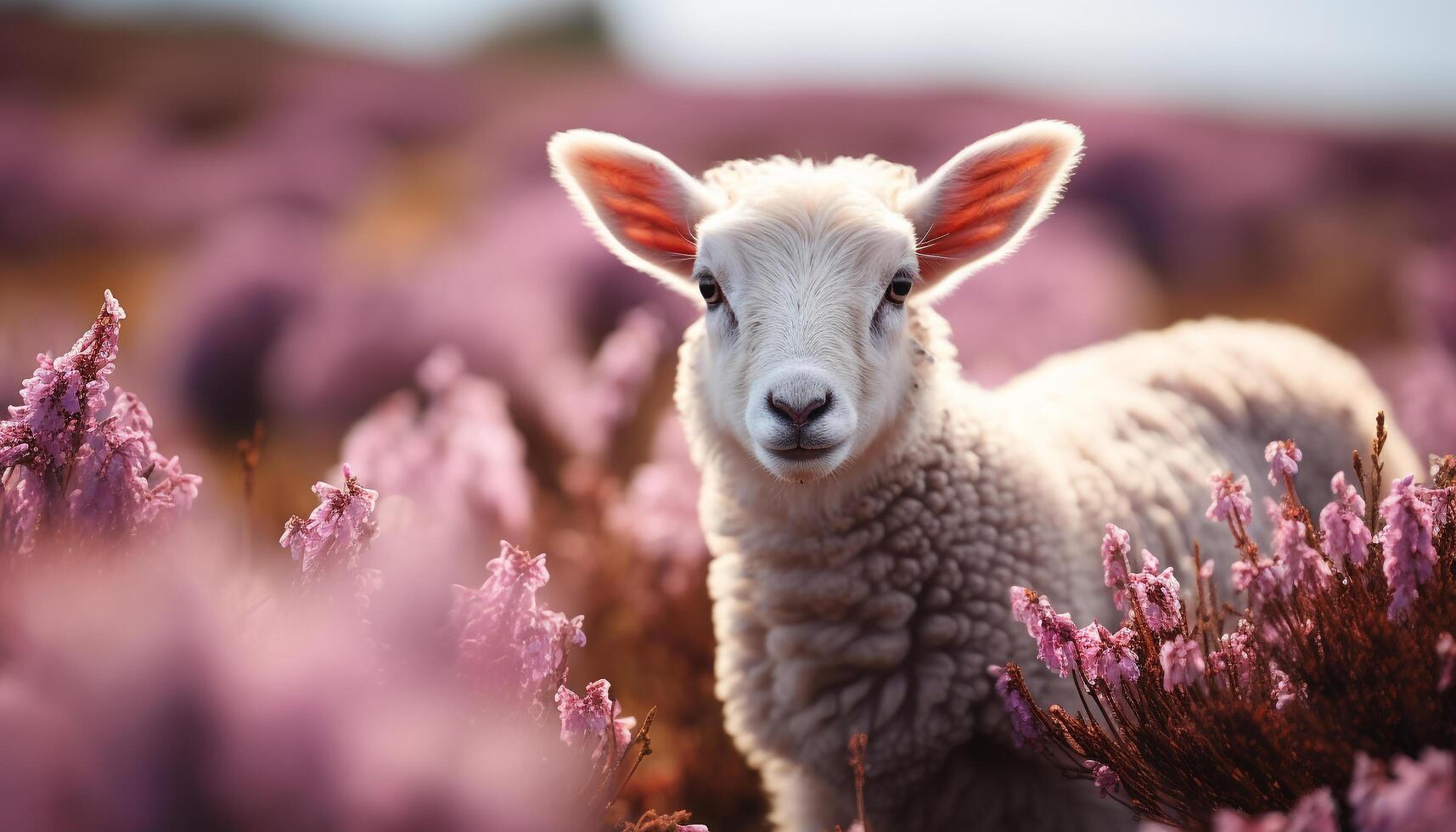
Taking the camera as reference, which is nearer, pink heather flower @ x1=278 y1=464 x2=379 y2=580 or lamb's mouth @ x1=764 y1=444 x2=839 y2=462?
pink heather flower @ x1=278 y1=464 x2=379 y2=580

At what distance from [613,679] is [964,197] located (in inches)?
98.6

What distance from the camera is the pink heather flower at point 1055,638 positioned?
1.84 meters

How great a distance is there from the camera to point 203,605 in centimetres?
124

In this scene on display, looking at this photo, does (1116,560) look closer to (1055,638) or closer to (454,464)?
(1055,638)

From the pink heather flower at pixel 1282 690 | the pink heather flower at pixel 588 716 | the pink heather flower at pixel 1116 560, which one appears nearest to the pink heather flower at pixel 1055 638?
the pink heather flower at pixel 1116 560

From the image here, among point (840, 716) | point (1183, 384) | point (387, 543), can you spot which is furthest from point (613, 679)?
point (1183, 384)

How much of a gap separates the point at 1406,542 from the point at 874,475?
1248 mm

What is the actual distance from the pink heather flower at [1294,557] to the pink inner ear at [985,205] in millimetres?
1248

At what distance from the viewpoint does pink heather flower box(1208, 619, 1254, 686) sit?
1807 millimetres

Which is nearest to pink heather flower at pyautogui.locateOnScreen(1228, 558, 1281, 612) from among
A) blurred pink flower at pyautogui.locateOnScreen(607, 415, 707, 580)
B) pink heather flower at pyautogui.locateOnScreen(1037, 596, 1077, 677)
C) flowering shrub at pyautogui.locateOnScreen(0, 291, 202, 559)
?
pink heather flower at pyautogui.locateOnScreen(1037, 596, 1077, 677)

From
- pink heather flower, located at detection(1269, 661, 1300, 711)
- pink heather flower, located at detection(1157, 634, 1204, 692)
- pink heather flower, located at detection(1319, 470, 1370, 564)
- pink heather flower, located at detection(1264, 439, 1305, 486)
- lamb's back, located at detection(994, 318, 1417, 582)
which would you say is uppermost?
lamb's back, located at detection(994, 318, 1417, 582)

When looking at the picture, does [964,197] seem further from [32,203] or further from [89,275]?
[32,203]

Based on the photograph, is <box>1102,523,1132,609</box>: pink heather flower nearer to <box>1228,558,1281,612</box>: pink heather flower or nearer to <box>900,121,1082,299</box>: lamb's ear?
<box>1228,558,1281,612</box>: pink heather flower

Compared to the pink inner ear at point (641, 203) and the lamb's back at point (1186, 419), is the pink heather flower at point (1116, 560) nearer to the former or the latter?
the lamb's back at point (1186, 419)
